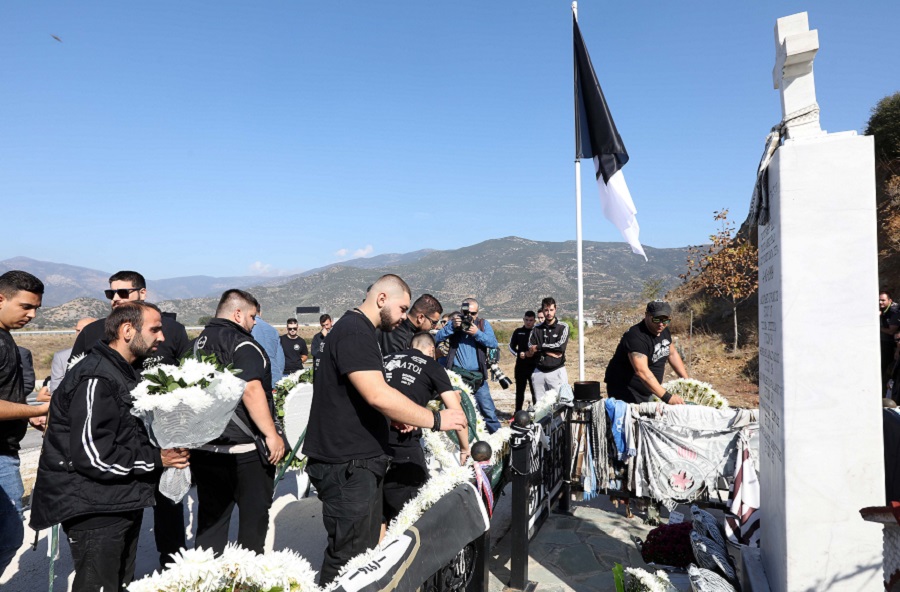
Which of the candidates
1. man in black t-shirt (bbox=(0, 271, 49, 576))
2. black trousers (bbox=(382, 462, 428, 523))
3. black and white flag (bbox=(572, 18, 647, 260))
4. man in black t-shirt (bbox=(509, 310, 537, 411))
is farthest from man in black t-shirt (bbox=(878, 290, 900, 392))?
man in black t-shirt (bbox=(0, 271, 49, 576))

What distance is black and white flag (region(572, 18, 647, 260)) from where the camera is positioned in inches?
320

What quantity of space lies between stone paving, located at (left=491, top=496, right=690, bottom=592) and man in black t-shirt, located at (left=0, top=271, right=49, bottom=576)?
2944 mm

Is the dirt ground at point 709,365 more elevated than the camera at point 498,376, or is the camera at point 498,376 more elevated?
the camera at point 498,376

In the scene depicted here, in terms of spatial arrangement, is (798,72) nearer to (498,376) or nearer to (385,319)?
(385,319)

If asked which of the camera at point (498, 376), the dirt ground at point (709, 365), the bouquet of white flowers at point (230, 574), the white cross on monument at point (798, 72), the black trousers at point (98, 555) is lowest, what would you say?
the dirt ground at point (709, 365)

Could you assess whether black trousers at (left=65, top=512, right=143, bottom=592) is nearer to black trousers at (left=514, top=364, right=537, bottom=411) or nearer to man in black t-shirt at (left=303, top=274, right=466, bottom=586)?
man in black t-shirt at (left=303, top=274, right=466, bottom=586)

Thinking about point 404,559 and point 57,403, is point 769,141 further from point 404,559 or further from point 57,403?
point 57,403

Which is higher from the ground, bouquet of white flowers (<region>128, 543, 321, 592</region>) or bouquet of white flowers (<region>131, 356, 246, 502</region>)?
bouquet of white flowers (<region>131, 356, 246, 502</region>)

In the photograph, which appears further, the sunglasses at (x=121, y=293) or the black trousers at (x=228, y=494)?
the sunglasses at (x=121, y=293)

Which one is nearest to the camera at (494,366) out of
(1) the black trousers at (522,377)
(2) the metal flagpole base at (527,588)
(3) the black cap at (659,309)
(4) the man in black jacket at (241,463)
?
(1) the black trousers at (522,377)

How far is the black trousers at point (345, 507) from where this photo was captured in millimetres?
3047

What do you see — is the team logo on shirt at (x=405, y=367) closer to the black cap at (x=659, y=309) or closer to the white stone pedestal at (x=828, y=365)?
the white stone pedestal at (x=828, y=365)

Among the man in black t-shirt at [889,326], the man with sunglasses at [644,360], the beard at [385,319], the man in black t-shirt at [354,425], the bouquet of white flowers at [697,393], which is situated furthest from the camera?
the man in black t-shirt at [889,326]

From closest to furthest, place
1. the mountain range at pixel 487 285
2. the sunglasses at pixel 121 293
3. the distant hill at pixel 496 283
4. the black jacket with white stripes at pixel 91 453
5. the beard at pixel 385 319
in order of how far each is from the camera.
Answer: the black jacket with white stripes at pixel 91 453 < the beard at pixel 385 319 < the sunglasses at pixel 121 293 < the mountain range at pixel 487 285 < the distant hill at pixel 496 283
